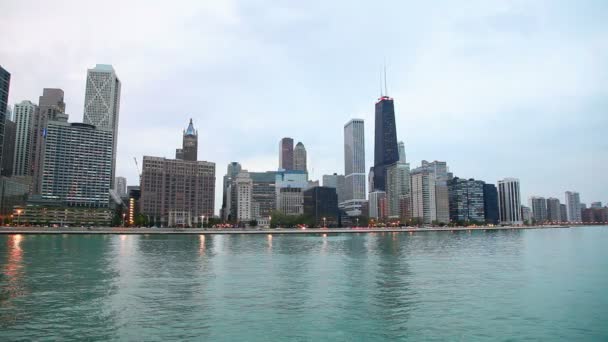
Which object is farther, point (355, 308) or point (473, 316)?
point (355, 308)

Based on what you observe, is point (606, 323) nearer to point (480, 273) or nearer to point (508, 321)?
point (508, 321)

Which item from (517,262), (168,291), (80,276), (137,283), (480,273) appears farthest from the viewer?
(517,262)

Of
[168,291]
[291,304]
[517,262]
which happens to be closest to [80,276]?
[168,291]

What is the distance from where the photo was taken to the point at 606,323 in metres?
33.2

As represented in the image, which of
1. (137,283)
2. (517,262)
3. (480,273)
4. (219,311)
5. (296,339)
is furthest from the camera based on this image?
(517,262)

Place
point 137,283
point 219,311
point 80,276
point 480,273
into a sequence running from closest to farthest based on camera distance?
1. point 219,311
2. point 137,283
3. point 80,276
4. point 480,273

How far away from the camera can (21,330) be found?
3022 centimetres

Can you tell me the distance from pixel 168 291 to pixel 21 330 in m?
16.5

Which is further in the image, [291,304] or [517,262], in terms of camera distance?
[517,262]

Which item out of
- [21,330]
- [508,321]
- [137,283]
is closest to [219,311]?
[21,330]

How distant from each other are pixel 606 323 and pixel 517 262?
46.3 meters

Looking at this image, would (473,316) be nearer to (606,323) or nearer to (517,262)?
(606,323)

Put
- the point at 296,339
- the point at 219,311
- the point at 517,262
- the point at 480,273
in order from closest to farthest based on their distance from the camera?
1. the point at 296,339
2. the point at 219,311
3. the point at 480,273
4. the point at 517,262

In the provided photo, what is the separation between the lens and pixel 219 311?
36625 mm
